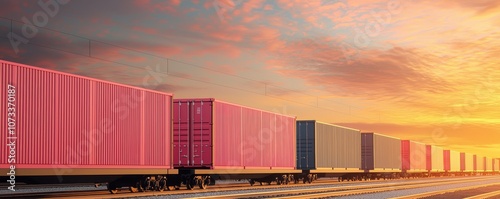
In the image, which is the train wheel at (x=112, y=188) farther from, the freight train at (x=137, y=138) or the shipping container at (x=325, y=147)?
the shipping container at (x=325, y=147)

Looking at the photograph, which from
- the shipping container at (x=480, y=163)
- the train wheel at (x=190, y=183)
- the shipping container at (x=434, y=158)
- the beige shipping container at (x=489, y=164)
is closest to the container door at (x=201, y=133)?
the train wheel at (x=190, y=183)

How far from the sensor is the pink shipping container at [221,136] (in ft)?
93.6

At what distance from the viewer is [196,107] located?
94.0 feet

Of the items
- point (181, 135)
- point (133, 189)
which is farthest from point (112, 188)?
point (181, 135)

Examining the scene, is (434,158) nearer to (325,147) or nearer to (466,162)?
(466,162)

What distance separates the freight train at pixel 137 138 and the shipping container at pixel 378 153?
1030 centimetres

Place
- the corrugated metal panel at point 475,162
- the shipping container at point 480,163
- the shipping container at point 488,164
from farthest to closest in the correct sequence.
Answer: the shipping container at point 488,164, the shipping container at point 480,163, the corrugated metal panel at point 475,162

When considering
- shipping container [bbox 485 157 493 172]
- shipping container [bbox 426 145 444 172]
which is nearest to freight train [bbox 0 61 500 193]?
shipping container [bbox 426 145 444 172]

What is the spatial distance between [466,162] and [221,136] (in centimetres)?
8345

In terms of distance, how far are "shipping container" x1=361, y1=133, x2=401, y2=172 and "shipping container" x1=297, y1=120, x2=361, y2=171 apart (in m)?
3.57

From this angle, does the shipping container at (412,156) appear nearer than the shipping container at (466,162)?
Yes

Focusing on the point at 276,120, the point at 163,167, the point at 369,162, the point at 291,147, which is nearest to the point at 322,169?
the point at 291,147

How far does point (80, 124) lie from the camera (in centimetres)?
2112

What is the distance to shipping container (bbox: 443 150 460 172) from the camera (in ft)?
286
